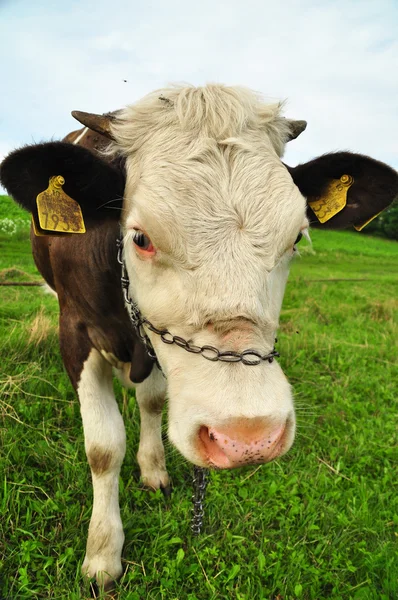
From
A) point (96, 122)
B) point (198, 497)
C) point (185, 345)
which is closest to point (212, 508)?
point (198, 497)

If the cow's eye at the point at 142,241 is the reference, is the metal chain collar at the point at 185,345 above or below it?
below

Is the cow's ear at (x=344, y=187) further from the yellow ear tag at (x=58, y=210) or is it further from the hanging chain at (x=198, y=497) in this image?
the hanging chain at (x=198, y=497)

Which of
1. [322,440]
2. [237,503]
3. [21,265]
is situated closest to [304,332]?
[322,440]

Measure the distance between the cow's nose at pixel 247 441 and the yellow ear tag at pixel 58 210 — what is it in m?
1.15

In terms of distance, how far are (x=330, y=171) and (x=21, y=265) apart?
827 centimetres

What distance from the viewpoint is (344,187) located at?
249 centimetres

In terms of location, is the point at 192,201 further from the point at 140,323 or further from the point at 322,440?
the point at 322,440

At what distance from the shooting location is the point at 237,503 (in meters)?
2.79

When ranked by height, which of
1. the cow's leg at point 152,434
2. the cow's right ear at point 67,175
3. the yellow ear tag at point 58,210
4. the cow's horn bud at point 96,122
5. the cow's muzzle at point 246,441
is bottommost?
the cow's leg at point 152,434

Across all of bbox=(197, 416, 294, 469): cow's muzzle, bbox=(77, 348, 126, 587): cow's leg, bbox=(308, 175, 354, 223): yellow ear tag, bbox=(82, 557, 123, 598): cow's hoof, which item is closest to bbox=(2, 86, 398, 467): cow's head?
bbox=(197, 416, 294, 469): cow's muzzle

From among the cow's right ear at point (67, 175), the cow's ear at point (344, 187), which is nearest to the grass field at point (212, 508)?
the cow's ear at point (344, 187)

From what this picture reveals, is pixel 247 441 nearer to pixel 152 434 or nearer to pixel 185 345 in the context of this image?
pixel 185 345

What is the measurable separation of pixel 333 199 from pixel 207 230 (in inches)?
42.6

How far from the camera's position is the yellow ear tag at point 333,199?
8.15 ft
